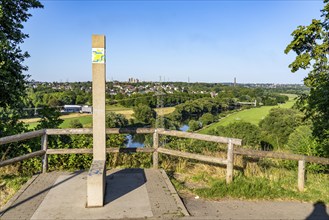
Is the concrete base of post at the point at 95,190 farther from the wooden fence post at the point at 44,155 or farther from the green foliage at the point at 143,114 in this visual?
the green foliage at the point at 143,114

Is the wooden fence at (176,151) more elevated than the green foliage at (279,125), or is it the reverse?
the wooden fence at (176,151)

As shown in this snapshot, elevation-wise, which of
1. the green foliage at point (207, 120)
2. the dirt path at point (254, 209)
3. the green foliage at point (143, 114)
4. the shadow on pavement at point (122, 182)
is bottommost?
the green foliage at point (207, 120)

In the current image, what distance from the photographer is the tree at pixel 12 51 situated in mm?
8422

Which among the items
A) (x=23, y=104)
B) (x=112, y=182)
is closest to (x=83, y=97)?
(x=23, y=104)

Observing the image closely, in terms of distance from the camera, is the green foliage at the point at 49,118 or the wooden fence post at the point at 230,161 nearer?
the wooden fence post at the point at 230,161

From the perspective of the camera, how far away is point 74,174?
22.1 ft

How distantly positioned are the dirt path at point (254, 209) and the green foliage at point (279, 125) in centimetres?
4477

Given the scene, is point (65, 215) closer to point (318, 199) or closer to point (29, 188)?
point (29, 188)

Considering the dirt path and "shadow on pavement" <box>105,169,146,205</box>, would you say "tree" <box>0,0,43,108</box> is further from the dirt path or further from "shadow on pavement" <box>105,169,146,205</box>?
the dirt path

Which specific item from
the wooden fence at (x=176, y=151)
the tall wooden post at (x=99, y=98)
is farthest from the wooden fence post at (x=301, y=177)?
the tall wooden post at (x=99, y=98)

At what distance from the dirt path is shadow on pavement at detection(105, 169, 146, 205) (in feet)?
3.67

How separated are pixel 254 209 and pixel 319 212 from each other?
1126mm

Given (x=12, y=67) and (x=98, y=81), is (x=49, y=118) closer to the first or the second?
(x=12, y=67)

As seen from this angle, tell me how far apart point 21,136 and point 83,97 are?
6042 centimetres
